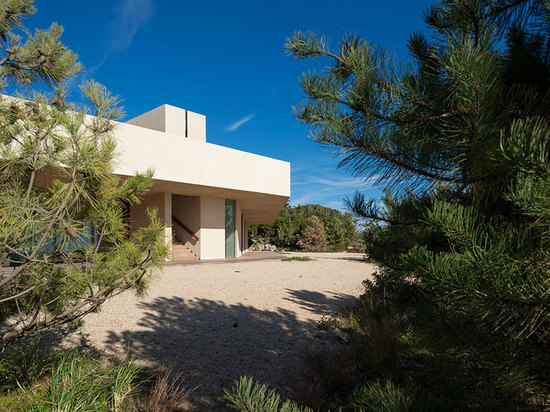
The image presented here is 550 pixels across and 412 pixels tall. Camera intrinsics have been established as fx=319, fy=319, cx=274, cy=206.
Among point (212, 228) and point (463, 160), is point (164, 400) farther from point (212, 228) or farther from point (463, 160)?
point (212, 228)

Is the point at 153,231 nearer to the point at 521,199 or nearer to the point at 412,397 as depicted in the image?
the point at 412,397

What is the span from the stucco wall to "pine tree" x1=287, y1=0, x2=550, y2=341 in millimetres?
15307

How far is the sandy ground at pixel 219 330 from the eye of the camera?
3668 mm

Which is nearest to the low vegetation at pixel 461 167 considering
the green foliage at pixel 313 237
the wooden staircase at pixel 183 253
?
the wooden staircase at pixel 183 253

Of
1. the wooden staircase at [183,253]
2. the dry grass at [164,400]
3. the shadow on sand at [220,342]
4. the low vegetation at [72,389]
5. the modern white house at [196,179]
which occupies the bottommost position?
the shadow on sand at [220,342]

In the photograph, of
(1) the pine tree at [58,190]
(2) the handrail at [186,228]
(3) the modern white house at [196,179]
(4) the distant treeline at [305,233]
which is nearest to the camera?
(1) the pine tree at [58,190]

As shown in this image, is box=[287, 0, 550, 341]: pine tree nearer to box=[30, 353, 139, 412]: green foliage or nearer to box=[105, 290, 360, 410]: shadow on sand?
box=[30, 353, 139, 412]: green foliage

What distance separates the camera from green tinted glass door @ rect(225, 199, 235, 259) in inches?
743

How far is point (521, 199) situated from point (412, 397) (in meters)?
1.51

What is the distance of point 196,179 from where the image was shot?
13.5m

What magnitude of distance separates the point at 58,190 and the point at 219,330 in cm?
363

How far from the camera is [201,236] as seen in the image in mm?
16656

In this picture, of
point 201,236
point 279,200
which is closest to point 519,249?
point 201,236

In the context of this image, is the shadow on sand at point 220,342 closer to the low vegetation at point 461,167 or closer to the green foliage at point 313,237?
the low vegetation at point 461,167
